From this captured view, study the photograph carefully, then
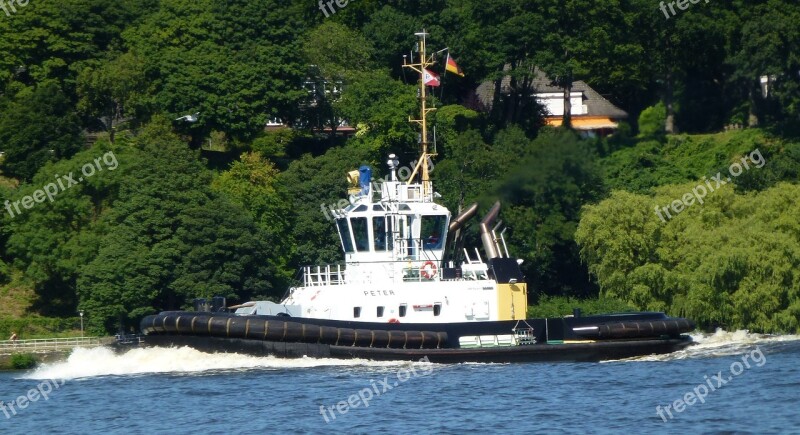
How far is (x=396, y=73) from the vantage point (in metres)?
65.5

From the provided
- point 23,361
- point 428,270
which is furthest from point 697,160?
point 23,361

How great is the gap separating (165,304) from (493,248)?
16121 millimetres

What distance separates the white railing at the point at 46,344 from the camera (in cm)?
4584

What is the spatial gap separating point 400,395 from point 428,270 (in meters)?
5.71

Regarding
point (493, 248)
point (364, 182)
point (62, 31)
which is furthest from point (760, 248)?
point (62, 31)

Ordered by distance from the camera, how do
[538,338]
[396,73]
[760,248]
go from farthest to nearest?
1. [396,73]
2. [760,248]
3. [538,338]

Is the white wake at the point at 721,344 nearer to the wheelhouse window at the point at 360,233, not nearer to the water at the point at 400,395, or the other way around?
the water at the point at 400,395

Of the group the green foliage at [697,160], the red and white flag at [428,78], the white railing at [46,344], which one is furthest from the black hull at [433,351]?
the green foliage at [697,160]

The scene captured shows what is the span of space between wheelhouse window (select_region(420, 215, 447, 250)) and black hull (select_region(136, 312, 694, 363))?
2.95 m

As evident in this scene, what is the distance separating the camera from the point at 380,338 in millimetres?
36219

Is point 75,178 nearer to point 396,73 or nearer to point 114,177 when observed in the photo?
point 114,177

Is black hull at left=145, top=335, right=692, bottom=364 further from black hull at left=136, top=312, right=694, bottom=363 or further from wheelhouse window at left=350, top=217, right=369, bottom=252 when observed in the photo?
wheelhouse window at left=350, top=217, right=369, bottom=252

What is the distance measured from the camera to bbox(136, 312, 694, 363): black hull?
36188 millimetres

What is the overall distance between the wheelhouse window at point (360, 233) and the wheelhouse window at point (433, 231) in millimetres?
1534
